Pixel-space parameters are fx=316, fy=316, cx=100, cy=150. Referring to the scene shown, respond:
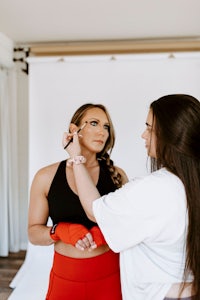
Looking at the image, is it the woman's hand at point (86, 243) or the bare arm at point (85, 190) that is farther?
the woman's hand at point (86, 243)

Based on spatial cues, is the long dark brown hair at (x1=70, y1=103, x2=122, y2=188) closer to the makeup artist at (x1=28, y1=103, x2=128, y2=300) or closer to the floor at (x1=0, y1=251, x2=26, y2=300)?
the makeup artist at (x1=28, y1=103, x2=128, y2=300)

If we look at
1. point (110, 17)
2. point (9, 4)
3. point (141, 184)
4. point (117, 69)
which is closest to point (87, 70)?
point (117, 69)

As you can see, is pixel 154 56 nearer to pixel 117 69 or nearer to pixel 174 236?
pixel 117 69

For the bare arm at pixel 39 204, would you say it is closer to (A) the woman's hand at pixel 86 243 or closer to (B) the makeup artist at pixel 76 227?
(B) the makeup artist at pixel 76 227

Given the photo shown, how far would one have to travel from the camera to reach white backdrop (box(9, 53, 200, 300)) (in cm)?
300

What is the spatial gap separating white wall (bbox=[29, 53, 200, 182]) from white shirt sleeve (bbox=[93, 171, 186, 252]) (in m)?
2.14

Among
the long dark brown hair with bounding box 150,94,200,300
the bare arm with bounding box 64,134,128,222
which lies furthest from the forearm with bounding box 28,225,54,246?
the long dark brown hair with bounding box 150,94,200,300

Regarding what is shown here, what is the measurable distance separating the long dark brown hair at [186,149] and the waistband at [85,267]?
16.3 inches

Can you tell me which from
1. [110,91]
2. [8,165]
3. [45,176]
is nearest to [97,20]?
[110,91]

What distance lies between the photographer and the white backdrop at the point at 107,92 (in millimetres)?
2998

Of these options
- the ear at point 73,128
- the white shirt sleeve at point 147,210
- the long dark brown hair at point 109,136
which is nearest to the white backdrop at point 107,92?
the long dark brown hair at point 109,136

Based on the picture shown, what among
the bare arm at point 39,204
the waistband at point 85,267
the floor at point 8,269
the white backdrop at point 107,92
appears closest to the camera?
the waistband at point 85,267

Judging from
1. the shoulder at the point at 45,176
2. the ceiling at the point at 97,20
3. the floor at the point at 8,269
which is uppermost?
the ceiling at the point at 97,20

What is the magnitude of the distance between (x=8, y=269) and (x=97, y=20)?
2541 mm
